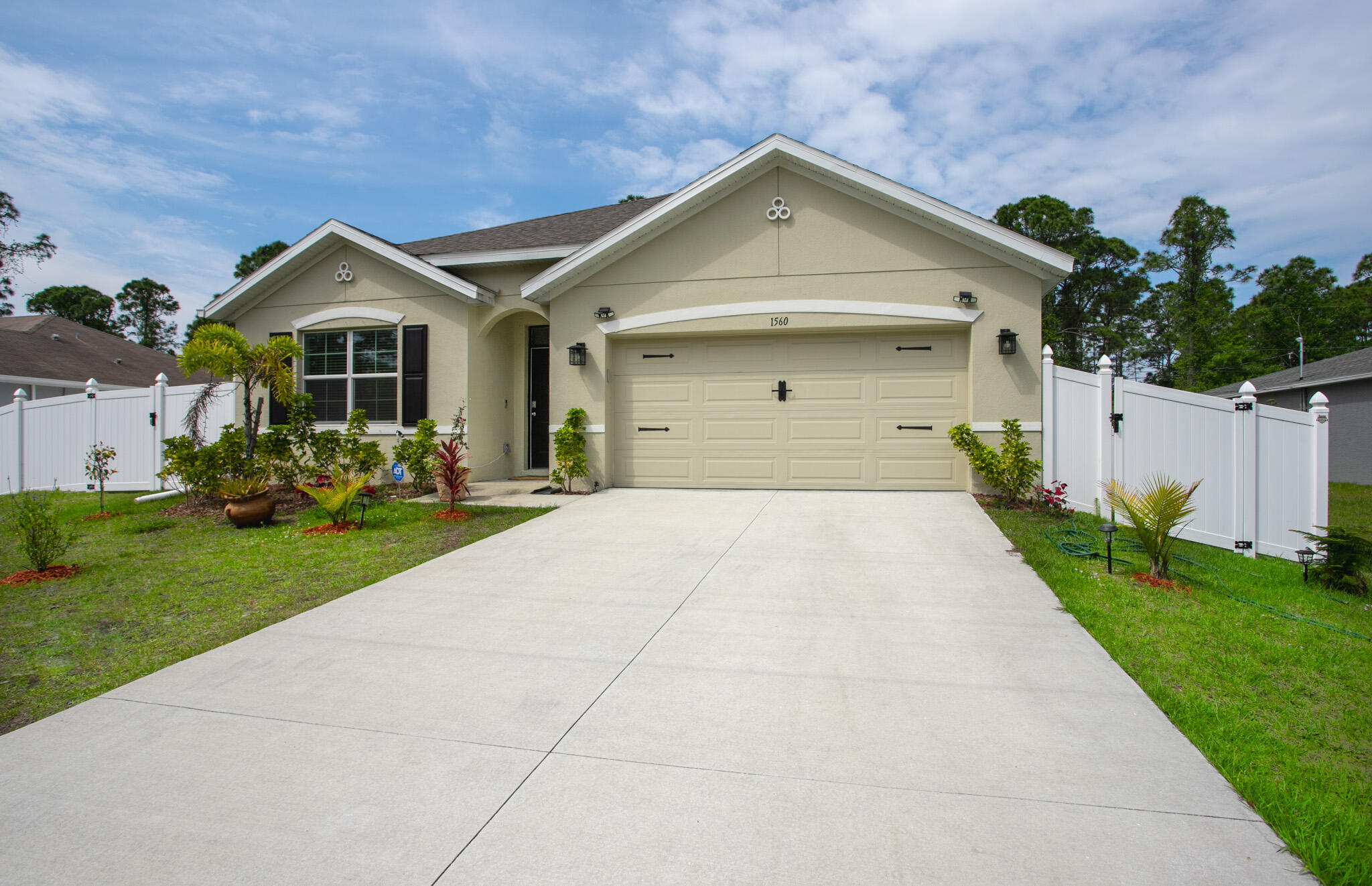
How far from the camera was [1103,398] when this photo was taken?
7.48 meters

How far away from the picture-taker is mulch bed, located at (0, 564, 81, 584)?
580cm

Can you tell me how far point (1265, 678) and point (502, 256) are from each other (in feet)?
35.9

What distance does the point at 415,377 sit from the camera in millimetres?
11125

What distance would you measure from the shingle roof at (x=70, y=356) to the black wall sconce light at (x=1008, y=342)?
65.5 feet

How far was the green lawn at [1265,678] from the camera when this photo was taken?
241 centimetres

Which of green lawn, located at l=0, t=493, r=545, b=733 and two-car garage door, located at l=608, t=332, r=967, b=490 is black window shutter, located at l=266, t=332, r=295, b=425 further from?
two-car garage door, located at l=608, t=332, r=967, b=490

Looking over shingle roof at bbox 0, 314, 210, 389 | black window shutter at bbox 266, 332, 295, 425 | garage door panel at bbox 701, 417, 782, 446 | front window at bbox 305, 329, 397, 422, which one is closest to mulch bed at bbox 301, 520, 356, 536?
front window at bbox 305, 329, 397, 422

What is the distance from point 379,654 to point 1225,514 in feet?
25.3

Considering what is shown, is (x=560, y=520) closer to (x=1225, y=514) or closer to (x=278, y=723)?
(x=278, y=723)

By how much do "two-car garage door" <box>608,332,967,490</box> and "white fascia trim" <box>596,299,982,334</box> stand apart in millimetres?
390

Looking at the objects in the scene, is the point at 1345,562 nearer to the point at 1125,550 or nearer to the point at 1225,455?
the point at 1225,455

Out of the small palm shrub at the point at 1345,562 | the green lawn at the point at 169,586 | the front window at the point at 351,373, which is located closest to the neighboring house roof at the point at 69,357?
the front window at the point at 351,373

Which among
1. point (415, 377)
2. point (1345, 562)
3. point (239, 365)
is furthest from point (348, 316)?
point (1345, 562)

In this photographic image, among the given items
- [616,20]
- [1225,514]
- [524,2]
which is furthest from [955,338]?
[524,2]
